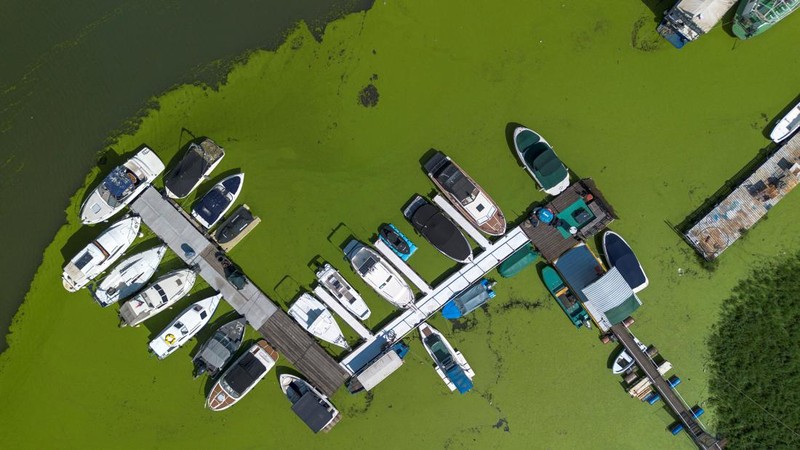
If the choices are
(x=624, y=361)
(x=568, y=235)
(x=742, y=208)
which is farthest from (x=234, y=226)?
(x=742, y=208)

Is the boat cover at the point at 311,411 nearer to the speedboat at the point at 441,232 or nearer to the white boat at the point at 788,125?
the speedboat at the point at 441,232

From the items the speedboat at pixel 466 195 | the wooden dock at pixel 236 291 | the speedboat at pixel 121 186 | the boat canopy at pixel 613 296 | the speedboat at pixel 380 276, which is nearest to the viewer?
the boat canopy at pixel 613 296

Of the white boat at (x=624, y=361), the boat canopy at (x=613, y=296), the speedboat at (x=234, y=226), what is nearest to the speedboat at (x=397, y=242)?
the speedboat at (x=234, y=226)

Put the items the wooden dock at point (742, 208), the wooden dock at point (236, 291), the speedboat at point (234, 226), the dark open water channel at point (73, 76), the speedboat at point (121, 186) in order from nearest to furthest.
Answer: the wooden dock at point (742, 208) → the speedboat at point (121, 186) → the speedboat at point (234, 226) → the wooden dock at point (236, 291) → the dark open water channel at point (73, 76)

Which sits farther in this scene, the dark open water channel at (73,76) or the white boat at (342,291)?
the dark open water channel at (73,76)

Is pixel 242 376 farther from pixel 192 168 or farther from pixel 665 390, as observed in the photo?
pixel 665 390

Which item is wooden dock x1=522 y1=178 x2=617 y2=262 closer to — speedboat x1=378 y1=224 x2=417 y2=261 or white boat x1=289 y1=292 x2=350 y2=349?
speedboat x1=378 y1=224 x2=417 y2=261

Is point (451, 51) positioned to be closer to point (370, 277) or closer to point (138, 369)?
point (370, 277)
